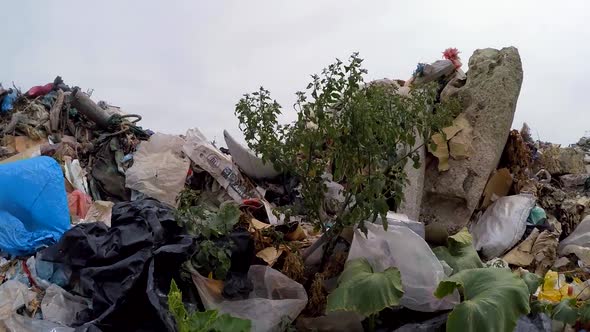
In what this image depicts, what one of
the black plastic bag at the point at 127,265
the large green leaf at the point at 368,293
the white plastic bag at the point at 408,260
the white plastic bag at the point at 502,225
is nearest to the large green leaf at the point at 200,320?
the black plastic bag at the point at 127,265

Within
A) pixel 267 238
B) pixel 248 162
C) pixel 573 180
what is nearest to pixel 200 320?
pixel 267 238

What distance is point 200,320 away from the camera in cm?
263

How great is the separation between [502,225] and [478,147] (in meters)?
0.66

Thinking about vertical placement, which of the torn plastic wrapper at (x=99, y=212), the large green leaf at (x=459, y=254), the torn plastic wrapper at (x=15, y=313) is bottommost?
the torn plastic wrapper at (x=15, y=313)

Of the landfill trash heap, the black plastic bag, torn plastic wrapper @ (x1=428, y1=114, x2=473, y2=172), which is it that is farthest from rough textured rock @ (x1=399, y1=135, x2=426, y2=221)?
the black plastic bag

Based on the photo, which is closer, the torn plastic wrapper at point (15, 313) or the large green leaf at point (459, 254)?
the torn plastic wrapper at point (15, 313)

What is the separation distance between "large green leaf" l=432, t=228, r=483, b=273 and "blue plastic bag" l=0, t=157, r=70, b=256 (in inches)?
96.0

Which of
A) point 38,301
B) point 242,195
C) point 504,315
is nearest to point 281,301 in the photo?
point 504,315

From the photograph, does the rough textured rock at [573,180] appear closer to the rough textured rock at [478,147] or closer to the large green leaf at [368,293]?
the rough textured rock at [478,147]

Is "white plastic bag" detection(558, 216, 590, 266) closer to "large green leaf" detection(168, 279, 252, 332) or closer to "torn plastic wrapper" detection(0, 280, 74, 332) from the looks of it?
"large green leaf" detection(168, 279, 252, 332)

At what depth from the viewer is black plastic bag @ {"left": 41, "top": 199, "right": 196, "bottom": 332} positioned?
10.3 ft

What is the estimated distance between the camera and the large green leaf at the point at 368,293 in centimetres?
286

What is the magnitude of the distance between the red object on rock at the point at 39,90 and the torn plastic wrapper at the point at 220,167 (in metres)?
2.12

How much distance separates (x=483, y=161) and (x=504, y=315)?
2464mm
